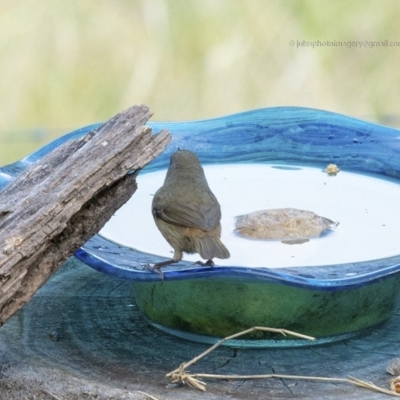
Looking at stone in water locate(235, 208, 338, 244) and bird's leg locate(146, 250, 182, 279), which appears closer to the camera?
bird's leg locate(146, 250, 182, 279)

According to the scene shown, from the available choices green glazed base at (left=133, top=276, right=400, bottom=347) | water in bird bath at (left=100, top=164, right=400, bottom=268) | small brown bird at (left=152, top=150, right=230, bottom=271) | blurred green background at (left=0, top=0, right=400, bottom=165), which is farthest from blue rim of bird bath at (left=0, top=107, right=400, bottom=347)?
blurred green background at (left=0, top=0, right=400, bottom=165)

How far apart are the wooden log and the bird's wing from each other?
0.30 m

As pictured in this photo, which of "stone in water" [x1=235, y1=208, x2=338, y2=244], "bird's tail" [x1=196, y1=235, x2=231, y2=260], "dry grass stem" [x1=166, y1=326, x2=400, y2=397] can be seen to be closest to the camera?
"dry grass stem" [x1=166, y1=326, x2=400, y2=397]

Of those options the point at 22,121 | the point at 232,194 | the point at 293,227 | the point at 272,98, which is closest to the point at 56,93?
the point at 22,121

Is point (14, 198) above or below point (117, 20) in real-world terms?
below

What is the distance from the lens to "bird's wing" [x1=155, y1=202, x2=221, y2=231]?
2.74 meters

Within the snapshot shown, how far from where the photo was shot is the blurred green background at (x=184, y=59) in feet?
17.3

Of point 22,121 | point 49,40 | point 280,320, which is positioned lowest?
point 280,320

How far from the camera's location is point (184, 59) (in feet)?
17.5

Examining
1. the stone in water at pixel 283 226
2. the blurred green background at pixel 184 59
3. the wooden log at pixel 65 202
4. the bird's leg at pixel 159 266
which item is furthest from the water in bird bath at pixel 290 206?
the blurred green background at pixel 184 59

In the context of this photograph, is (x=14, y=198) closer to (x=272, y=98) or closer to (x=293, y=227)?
(x=293, y=227)

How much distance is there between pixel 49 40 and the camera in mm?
5410

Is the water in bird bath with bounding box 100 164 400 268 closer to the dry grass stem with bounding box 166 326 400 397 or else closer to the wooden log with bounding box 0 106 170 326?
the dry grass stem with bounding box 166 326 400 397

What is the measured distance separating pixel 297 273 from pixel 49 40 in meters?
3.34
